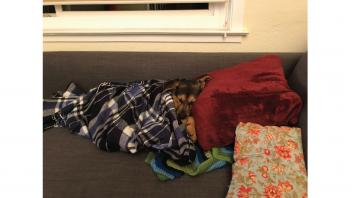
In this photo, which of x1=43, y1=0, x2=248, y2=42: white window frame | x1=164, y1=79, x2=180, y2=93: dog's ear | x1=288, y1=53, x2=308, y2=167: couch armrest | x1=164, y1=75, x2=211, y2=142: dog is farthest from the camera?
x1=43, y1=0, x2=248, y2=42: white window frame

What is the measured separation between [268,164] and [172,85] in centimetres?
57

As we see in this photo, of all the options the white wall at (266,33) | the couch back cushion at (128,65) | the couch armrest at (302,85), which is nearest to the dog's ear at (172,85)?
the couch back cushion at (128,65)

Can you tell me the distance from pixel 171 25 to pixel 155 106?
1.62ft

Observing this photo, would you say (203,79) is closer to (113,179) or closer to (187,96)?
(187,96)

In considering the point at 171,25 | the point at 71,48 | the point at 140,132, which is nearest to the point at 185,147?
the point at 140,132

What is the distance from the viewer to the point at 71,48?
5.20 feet

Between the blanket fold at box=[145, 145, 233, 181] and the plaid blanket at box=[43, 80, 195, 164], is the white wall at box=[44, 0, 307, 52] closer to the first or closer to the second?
the plaid blanket at box=[43, 80, 195, 164]

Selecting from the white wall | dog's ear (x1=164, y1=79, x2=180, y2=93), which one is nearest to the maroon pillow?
dog's ear (x1=164, y1=79, x2=180, y2=93)

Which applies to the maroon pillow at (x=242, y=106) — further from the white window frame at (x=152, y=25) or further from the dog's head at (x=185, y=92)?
the white window frame at (x=152, y=25)

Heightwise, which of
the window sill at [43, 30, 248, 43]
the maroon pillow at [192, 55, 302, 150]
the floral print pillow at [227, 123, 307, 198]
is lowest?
the floral print pillow at [227, 123, 307, 198]

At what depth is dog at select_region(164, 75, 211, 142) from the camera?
1.14m

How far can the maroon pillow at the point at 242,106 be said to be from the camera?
1048 mm

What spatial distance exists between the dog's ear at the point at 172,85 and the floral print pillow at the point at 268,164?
380 mm

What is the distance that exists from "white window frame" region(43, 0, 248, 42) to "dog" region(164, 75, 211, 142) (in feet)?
0.99
